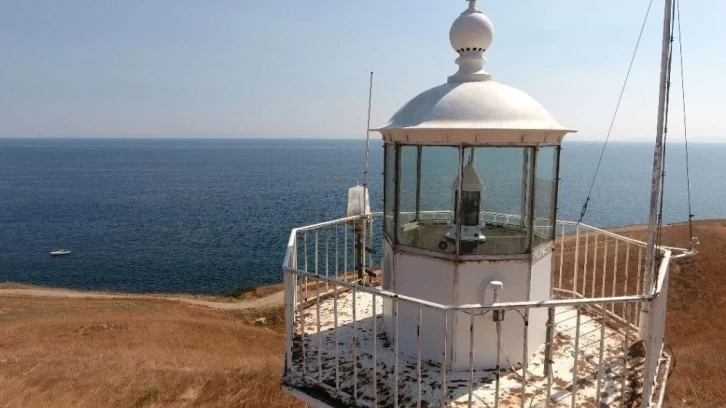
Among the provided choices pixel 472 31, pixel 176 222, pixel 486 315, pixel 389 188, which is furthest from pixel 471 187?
pixel 176 222

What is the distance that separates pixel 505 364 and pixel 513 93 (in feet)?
11.6

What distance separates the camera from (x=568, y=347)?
275 inches

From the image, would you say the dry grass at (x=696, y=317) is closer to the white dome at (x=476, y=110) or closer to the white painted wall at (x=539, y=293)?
the white painted wall at (x=539, y=293)

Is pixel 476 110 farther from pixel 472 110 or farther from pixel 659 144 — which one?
pixel 659 144

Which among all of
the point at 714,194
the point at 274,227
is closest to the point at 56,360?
the point at 274,227

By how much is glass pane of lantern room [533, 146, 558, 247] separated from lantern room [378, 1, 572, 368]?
14mm

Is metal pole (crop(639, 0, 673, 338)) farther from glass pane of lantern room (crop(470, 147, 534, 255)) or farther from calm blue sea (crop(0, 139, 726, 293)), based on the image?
calm blue sea (crop(0, 139, 726, 293))

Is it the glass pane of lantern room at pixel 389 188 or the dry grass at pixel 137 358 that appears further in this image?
the dry grass at pixel 137 358

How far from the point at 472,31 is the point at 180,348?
730 inches

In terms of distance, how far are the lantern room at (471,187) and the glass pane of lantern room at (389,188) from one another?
0.06 feet

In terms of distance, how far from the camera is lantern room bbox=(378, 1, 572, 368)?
6.14m

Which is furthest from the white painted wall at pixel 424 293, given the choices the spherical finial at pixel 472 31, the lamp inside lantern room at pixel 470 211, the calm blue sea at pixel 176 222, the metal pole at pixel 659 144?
the calm blue sea at pixel 176 222

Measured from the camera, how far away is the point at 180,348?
2069 cm

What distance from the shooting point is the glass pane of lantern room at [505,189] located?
649cm
